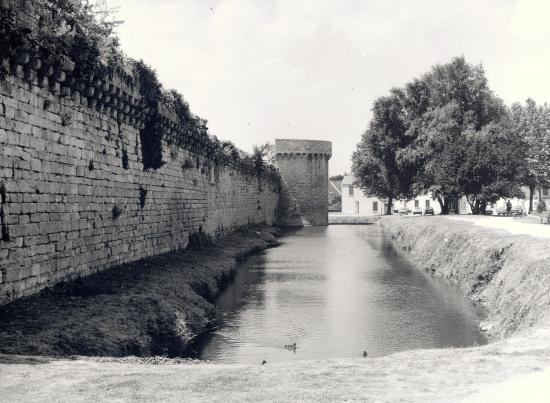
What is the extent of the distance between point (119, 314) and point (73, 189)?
2828 mm

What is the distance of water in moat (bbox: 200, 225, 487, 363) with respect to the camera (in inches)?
400

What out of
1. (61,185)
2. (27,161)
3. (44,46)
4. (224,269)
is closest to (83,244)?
(61,185)

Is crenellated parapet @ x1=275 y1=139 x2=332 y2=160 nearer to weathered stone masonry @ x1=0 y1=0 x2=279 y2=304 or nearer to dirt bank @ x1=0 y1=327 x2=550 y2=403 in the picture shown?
weathered stone masonry @ x1=0 y1=0 x2=279 y2=304

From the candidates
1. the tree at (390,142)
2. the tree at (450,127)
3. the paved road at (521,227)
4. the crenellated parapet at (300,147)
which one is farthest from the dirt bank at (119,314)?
the crenellated parapet at (300,147)

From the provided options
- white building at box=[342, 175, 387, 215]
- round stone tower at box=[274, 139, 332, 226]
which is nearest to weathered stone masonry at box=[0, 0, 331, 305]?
round stone tower at box=[274, 139, 332, 226]

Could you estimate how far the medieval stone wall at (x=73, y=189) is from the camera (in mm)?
8711

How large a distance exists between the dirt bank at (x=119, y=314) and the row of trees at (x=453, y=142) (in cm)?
2429

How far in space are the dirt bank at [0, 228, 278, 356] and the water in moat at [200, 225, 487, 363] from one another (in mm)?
627

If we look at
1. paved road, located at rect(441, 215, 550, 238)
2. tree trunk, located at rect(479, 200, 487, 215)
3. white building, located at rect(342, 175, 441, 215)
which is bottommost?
paved road, located at rect(441, 215, 550, 238)

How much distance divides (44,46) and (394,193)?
4133 centimetres

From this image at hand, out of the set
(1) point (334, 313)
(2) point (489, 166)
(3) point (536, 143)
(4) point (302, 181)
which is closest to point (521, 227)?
(1) point (334, 313)

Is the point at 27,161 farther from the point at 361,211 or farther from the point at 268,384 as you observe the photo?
the point at 361,211

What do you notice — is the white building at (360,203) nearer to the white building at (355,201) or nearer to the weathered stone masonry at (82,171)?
the white building at (355,201)

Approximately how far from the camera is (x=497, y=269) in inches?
551
